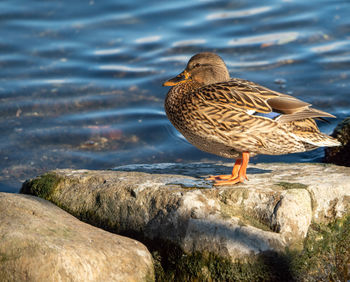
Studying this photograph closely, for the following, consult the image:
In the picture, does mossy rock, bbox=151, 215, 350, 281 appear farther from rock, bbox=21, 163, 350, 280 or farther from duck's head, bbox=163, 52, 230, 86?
duck's head, bbox=163, 52, 230, 86

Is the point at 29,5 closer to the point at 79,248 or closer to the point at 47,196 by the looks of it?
the point at 47,196

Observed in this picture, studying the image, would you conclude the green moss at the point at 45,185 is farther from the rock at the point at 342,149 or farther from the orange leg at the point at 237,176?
the rock at the point at 342,149

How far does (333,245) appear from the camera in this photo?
14.2 ft

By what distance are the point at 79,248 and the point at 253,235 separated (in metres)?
1.27

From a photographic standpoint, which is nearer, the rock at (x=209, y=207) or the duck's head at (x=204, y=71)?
the rock at (x=209, y=207)

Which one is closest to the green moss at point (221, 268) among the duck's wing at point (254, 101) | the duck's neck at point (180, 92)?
the duck's wing at point (254, 101)

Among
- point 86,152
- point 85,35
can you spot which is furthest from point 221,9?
point 86,152

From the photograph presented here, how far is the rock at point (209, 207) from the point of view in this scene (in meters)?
4.10

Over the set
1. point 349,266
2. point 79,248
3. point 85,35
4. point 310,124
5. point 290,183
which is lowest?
point 349,266

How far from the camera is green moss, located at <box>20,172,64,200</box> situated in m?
4.98

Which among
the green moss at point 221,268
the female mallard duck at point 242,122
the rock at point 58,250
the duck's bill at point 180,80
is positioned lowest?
the green moss at point 221,268

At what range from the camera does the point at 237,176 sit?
4.81 metres

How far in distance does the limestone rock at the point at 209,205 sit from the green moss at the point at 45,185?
0.04 feet

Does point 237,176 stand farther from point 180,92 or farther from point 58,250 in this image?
point 58,250
